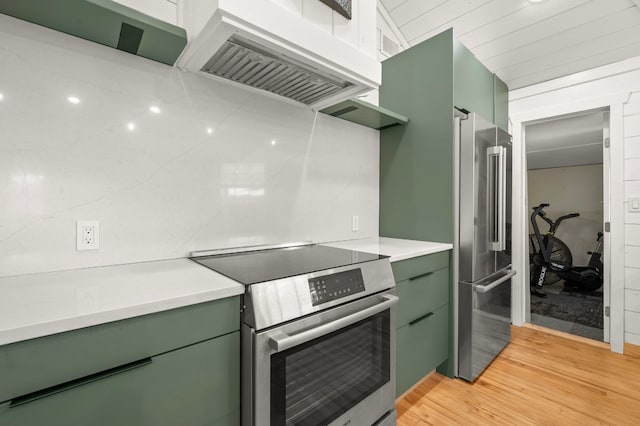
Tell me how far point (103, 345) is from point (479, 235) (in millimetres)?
2033

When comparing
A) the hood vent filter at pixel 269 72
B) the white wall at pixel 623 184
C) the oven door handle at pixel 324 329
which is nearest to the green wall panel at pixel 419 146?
the hood vent filter at pixel 269 72

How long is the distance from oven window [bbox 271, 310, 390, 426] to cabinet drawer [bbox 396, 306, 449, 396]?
0.29m

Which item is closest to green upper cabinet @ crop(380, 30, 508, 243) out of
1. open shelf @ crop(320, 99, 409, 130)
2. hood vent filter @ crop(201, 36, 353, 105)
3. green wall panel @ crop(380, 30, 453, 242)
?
green wall panel @ crop(380, 30, 453, 242)

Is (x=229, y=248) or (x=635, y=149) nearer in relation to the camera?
(x=229, y=248)

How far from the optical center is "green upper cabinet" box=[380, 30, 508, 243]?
2.00 metres

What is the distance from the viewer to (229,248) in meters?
1.54

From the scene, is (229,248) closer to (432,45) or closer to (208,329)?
(208,329)

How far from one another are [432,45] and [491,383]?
227 centimetres

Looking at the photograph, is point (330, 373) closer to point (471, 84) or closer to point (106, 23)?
point (106, 23)

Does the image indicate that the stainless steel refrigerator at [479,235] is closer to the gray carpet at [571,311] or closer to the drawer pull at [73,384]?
the gray carpet at [571,311]

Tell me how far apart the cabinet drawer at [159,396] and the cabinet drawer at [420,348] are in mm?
980

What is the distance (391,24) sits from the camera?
2.52 m

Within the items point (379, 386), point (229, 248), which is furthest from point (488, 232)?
point (229, 248)

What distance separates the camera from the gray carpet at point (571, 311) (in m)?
2.79
